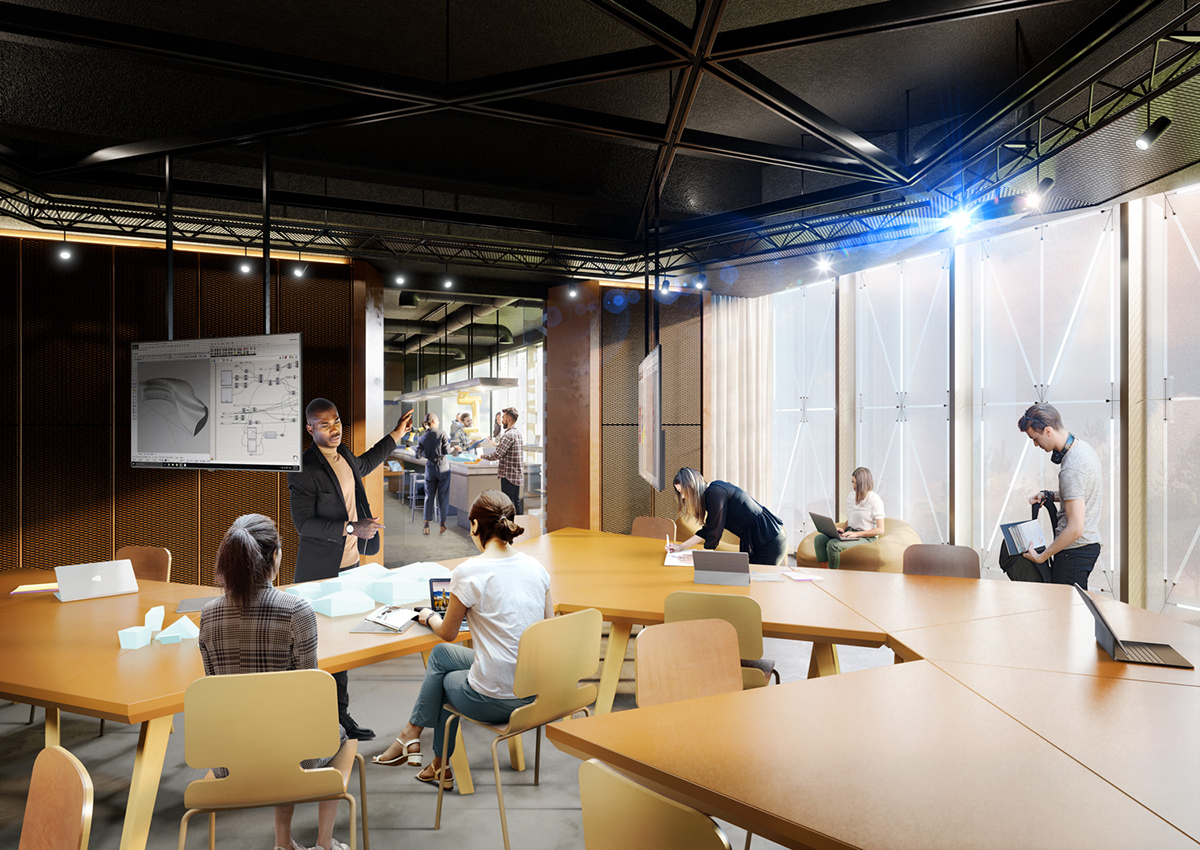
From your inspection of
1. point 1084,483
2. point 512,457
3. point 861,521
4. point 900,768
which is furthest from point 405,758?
point 512,457

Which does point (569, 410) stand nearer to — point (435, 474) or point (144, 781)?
point (435, 474)

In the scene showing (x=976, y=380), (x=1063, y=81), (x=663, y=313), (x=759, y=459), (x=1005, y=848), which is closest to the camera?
(x=1005, y=848)

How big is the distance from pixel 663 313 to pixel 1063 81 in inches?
203

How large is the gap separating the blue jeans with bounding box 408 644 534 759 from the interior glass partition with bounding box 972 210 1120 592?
5.76 metres

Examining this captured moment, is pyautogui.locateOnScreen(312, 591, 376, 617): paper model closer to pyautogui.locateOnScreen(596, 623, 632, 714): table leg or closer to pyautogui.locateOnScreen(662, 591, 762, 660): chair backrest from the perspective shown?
pyautogui.locateOnScreen(596, 623, 632, 714): table leg

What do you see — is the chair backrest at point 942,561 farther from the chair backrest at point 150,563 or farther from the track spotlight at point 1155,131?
the chair backrest at point 150,563

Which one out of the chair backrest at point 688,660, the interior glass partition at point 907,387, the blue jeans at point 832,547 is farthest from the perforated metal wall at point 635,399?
the chair backrest at point 688,660

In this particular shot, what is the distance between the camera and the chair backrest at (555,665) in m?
2.68

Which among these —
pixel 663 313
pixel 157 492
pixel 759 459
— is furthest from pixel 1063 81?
pixel 157 492

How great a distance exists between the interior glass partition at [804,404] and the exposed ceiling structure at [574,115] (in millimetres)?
2391

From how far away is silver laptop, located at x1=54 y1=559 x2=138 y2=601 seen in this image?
3.60 meters

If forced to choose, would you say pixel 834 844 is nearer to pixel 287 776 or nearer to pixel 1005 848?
pixel 1005 848

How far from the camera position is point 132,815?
215cm

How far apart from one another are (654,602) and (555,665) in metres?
0.88
